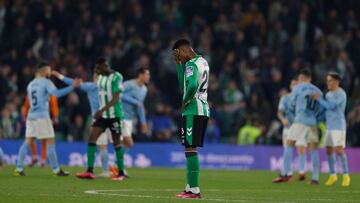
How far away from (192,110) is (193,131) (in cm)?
36

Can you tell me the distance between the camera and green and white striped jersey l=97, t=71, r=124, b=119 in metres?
21.5

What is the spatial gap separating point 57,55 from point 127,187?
51.1 feet

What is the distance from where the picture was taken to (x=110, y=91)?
21516mm

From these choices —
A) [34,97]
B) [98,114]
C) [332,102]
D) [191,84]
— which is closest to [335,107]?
[332,102]

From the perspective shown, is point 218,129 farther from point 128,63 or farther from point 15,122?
point 15,122

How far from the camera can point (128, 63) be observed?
3453 centimetres

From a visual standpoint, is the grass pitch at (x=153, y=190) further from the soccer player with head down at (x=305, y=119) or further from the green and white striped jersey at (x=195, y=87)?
the green and white striped jersey at (x=195, y=87)

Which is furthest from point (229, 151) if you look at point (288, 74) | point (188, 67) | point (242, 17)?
point (188, 67)

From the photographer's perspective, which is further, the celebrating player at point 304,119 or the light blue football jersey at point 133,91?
the light blue football jersey at point 133,91

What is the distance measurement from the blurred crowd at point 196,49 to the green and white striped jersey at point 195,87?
16041 millimetres

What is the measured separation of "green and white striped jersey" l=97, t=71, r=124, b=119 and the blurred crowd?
10.7 metres

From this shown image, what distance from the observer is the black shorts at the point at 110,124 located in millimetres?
21516

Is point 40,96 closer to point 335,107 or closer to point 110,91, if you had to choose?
point 110,91

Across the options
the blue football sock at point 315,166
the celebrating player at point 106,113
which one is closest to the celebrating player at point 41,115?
the celebrating player at point 106,113
